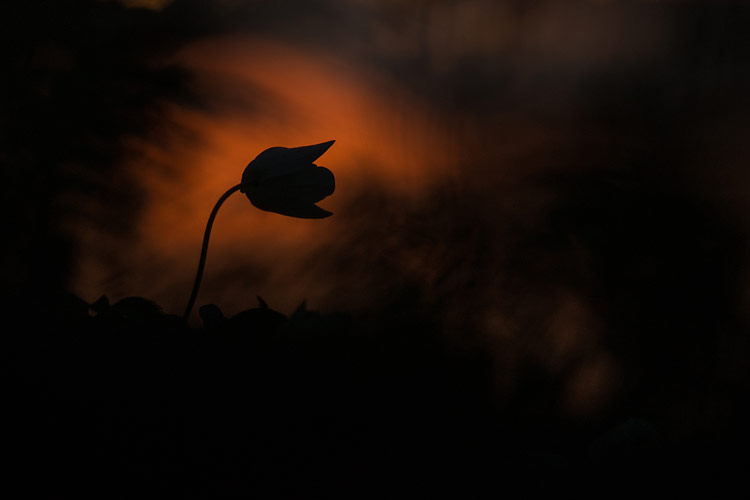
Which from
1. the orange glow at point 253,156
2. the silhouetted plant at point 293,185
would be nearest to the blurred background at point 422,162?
the orange glow at point 253,156

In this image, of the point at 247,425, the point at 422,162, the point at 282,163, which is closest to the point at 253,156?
the point at 422,162

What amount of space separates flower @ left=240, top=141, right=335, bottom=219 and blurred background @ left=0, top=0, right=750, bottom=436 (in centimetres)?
30

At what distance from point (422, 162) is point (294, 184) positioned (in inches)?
15.5

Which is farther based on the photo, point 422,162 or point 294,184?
point 422,162

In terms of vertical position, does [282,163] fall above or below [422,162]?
below

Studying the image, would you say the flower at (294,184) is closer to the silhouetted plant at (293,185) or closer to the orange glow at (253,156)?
the silhouetted plant at (293,185)

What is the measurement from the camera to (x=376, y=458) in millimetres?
Answer: 242

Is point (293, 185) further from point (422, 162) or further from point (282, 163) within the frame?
point (422, 162)

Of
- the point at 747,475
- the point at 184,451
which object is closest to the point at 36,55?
the point at 184,451

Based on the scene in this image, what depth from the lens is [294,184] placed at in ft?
1.09

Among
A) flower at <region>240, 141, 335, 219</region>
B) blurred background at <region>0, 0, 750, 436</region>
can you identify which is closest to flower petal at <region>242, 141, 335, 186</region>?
flower at <region>240, 141, 335, 219</region>

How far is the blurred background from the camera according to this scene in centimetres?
62

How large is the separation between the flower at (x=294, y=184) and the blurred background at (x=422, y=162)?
0.30 m

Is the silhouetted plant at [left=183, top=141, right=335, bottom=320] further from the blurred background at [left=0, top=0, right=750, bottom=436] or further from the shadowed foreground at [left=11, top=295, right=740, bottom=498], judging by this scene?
the blurred background at [left=0, top=0, right=750, bottom=436]
